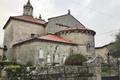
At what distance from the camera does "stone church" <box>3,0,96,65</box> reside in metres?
33.4

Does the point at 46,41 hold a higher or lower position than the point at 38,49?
higher

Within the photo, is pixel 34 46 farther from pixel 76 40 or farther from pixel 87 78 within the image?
pixel 87 78

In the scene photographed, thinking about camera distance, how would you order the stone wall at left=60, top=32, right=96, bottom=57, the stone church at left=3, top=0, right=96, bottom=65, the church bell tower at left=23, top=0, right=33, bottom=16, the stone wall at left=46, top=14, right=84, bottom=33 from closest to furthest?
the stone church at left=3, top=0, right=96, bottom=65 < the stone wall at left=60, top=32, right=96, bottom=57 < the stone wall at left=46, top=14, right=84, bottom=33 < the church bell tower at left=23, top=0, right=33, bottom=16

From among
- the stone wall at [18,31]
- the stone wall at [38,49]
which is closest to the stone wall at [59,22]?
the stone wall at [18,31]

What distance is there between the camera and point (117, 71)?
2131 centimetres

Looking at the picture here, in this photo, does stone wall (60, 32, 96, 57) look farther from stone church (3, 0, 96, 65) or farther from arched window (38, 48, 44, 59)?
arched window (38, 48, 44, 59)

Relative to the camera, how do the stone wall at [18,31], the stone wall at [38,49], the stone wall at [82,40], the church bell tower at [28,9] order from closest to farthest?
1. the stone wall at [38,49]
2. the stone wall at [82,40]
3. the stone wall at [18,31]
4. the church bell tower at [28,9]

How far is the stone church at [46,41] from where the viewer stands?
1316 inches

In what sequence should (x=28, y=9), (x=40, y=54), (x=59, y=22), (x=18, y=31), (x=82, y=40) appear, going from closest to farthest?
(x=40, y=54) < (x=82, y=40) < (x=18, y=31) < (x=59, y=22) < (x=28, y=9)

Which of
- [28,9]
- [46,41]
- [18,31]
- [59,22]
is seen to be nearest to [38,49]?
[46,41]

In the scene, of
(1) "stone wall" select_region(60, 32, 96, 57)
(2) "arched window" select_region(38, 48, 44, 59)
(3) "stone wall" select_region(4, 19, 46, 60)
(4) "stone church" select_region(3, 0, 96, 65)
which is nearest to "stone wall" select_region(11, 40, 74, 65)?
(4) "stone church" select_region(3, 0, 96, 65)

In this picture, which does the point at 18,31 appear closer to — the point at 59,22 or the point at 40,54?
the point at 59,22

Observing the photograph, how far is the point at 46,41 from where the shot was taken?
1328 inches

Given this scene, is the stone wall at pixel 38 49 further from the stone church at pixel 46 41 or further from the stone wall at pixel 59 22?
the stone wall at pixel 59 22
